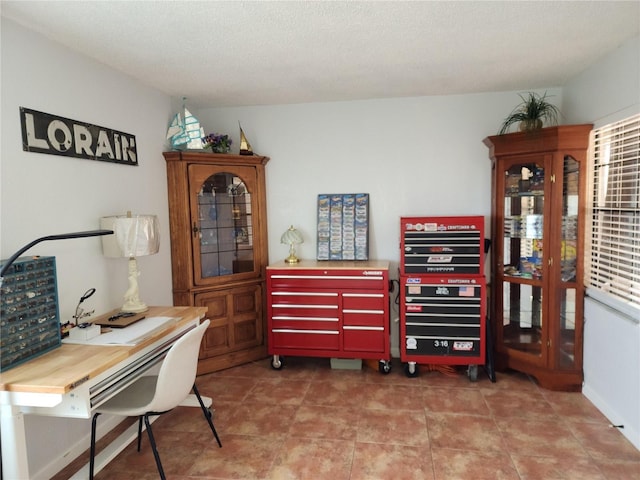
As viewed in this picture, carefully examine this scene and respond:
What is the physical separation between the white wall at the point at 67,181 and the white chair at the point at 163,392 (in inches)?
17.5

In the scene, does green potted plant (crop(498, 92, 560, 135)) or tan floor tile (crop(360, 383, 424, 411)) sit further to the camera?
green potted plant (crop(498, 92, 560, 135))

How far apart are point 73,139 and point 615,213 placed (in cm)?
352

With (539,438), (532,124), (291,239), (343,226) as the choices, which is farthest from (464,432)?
(532,124)

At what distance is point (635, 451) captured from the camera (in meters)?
2.42

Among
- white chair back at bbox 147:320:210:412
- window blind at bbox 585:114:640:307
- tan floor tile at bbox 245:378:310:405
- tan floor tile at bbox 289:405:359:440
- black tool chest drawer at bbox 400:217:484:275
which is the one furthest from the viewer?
black tool chest drawer at bbox 400:217:484:275

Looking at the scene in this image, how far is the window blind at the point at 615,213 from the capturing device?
8.35 ft

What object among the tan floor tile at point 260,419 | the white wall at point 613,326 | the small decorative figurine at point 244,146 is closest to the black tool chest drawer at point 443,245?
the white wall at point 613,326

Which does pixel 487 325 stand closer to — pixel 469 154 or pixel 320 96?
pixel 469 154

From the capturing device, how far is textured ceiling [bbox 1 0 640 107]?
81.6 inches

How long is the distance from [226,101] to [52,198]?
195 centimetres

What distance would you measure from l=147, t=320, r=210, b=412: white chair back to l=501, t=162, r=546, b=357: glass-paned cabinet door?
2.55 meters

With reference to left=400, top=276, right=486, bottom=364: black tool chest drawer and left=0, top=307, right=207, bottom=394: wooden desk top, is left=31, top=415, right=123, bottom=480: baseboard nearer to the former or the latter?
left=0, top=307, right=207, bottom=394: wooden desk top

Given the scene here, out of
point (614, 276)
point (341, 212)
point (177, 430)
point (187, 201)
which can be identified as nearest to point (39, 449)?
point (177, 430)

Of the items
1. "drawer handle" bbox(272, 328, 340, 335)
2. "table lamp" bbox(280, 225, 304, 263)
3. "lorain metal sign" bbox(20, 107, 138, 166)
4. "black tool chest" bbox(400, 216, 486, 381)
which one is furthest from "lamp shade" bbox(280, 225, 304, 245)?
"lorain metal sign" bbox(20, 107, 138, 166)
